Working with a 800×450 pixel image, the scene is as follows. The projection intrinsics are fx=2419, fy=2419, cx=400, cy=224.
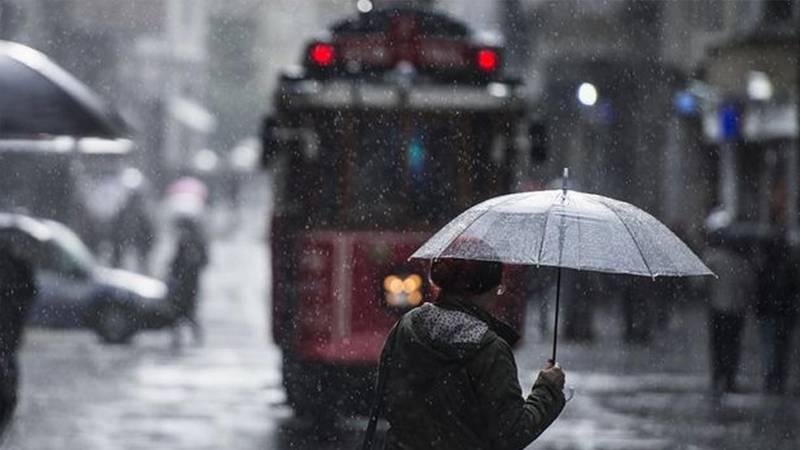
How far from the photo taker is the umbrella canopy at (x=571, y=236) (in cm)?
739

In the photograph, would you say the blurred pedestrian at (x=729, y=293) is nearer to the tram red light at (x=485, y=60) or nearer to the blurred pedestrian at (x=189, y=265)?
the tram red light at (x=485, y=60)

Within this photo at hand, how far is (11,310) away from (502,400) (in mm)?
7775

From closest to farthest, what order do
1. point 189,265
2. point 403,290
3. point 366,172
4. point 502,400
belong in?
point 502,400 → point 403,290 → point 366,172 → point 189,265

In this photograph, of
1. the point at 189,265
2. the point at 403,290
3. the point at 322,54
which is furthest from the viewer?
the point at 189,265

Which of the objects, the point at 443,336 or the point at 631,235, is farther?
the point at 631,235

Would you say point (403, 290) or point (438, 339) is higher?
point (438, 339)

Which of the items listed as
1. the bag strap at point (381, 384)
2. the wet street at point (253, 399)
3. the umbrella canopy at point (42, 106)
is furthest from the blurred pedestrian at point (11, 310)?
the bag strap at point (381, 384)

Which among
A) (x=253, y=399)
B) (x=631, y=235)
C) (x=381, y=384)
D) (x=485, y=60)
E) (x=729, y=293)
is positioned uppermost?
(x=485, y=60)

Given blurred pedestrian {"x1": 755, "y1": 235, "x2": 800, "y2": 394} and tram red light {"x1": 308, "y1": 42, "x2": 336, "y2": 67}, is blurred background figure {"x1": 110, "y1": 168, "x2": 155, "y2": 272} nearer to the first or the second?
blurred pedestrian {"x1": 755, "y1": 235, "x2": 800, "y2": 394}

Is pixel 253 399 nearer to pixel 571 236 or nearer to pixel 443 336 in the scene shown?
pixel 571 236

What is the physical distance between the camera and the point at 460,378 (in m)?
6.93

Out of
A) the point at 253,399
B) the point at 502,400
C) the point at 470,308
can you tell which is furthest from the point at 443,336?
the point at 253,399

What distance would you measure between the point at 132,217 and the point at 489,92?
24112mm

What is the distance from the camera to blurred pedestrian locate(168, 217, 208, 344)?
27.3 metres
